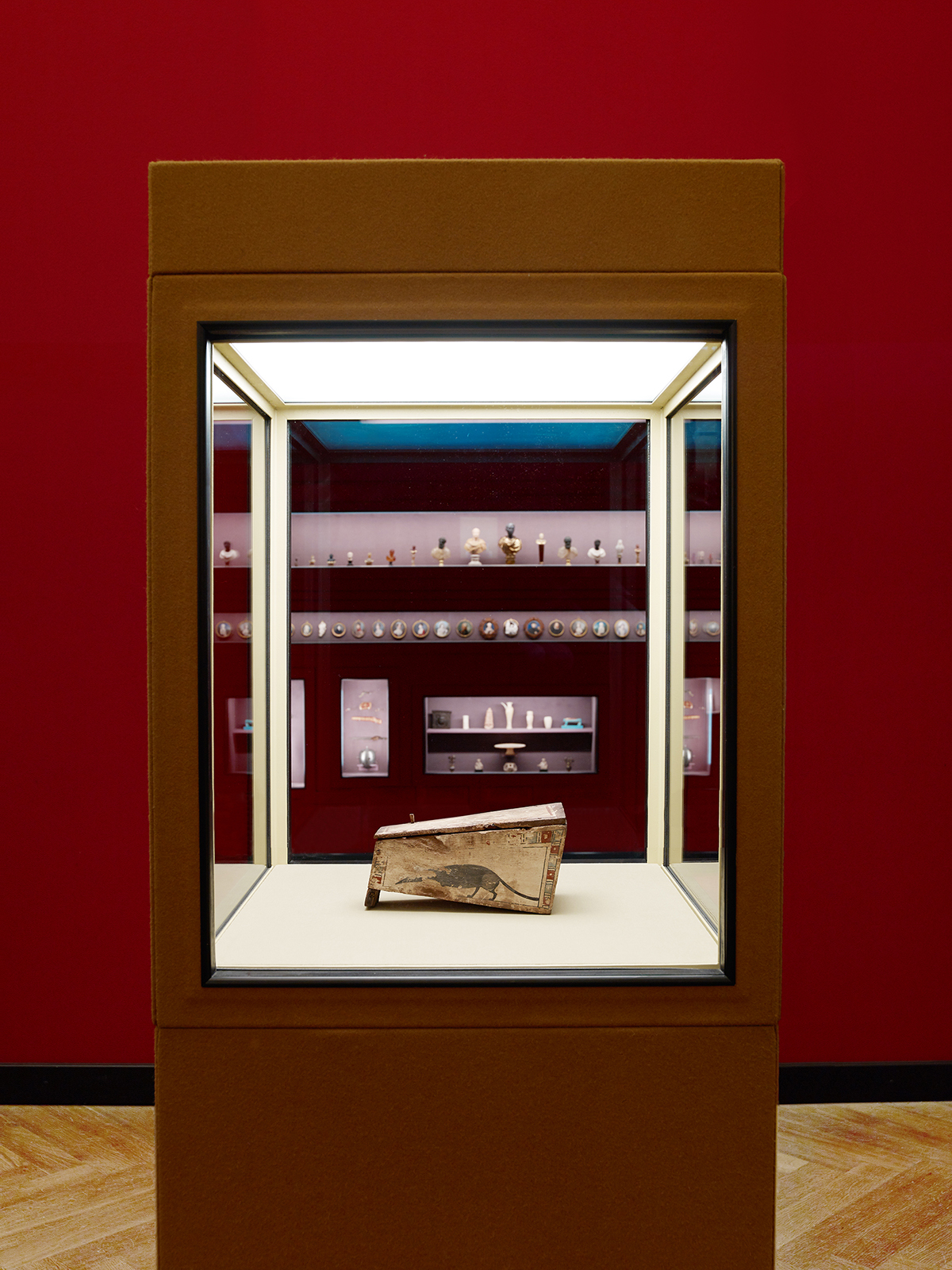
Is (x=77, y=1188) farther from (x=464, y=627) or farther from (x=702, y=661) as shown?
(x=702, y=661)

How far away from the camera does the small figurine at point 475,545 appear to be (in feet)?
7.00

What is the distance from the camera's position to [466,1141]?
1.63m

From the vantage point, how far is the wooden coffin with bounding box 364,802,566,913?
190 centimetres

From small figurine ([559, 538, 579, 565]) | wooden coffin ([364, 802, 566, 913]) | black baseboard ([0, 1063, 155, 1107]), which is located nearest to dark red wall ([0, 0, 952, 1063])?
black baseboard ([0, 1063, 155, 1107])

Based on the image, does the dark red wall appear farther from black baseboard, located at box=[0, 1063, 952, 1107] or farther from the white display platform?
the white display platform

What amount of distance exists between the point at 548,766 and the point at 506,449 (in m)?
0.89

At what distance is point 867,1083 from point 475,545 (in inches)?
105

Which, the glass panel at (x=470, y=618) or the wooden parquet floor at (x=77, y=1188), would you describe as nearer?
the glass panel at (x=470, y=618)


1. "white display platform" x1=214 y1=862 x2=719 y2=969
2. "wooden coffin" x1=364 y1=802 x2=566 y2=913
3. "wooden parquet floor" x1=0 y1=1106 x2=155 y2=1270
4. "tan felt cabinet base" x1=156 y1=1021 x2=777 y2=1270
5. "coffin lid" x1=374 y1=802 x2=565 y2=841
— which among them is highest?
"coffin lid" x1=374 y1=802 x2=565 y2=841

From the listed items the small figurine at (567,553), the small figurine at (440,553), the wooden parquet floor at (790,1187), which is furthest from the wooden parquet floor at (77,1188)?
A: the small figurine at (567,553)

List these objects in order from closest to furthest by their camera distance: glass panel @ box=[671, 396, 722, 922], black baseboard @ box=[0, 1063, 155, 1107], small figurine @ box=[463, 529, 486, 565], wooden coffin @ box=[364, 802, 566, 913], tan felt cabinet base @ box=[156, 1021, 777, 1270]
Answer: tan felt cabinet base @ box=[156, 1021, 777, 1270]
glass panel @ box=[671, 396, 722, 922]
wooden coffin @ box=[364, 802, 566, 913]
small figurine @ box=[463, 529, 486, 565]
black baseboard @ box=[0, 1063, 155, 1107]

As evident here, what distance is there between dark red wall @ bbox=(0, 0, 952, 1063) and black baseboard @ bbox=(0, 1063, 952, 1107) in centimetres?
5

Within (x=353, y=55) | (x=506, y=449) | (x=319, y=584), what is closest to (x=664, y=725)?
(x=506, y=449)

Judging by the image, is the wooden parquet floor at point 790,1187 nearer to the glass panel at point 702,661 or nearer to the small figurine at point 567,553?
the glass panel at point 702,661
